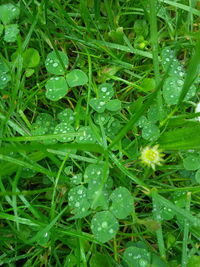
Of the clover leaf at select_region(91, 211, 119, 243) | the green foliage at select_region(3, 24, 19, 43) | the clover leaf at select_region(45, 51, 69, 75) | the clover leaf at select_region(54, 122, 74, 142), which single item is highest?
the green foliage at select_region(3, 24, 19, 43)

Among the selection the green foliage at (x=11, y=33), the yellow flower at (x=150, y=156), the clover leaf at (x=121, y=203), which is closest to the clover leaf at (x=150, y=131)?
the yellow flower at (x=150, y=156)

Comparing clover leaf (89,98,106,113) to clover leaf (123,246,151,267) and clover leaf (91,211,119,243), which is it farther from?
clover leaf (123,246,151,267)

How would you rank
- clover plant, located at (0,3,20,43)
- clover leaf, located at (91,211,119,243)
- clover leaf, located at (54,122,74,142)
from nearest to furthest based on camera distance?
clover leaf, located at (91,211,119,243) < clover leaf, located at (54,122,74,142) < clover plant, located at (0,3,20,43)

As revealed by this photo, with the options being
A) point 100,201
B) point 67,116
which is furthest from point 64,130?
point 100,201

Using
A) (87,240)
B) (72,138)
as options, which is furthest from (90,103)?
(87,240)

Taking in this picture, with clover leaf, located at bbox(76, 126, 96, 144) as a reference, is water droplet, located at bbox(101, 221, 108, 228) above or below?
below

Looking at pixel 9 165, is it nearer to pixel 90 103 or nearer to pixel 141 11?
pixel 90 103

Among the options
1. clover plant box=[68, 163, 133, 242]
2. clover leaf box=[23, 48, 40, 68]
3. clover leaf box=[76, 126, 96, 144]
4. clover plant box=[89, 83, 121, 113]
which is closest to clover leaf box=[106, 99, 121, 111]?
clover plant box=[89, 83, 121, 113]
